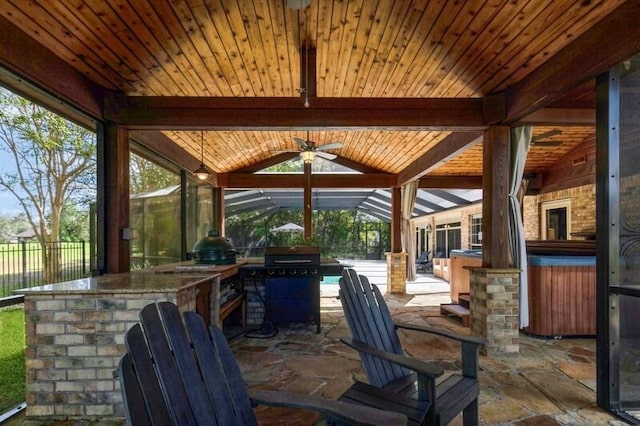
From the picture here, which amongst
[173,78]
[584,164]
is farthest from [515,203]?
[173,78]

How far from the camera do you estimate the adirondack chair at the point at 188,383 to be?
110cm

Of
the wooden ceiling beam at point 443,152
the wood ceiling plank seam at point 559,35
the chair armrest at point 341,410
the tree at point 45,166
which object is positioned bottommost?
the chair armrest at point 341,410

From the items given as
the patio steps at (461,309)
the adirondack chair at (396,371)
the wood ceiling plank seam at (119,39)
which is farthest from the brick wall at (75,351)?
the patio steps at (461,309)

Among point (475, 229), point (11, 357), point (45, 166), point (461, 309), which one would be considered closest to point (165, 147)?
point (45, 166)

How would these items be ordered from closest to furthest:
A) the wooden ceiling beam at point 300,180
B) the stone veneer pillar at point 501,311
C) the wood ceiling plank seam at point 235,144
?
the stone veneer pillar at point 501,311 → the wood ceiling plank seam at point 235,144 → the wooden ceiling beam at point 300,180

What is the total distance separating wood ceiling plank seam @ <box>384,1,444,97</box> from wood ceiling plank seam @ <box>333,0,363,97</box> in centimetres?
47

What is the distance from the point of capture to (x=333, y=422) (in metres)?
1.28

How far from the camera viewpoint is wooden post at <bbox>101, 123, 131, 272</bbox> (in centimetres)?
351

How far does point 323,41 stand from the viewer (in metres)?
3.34

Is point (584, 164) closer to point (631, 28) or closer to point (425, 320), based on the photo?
point (425, 320)

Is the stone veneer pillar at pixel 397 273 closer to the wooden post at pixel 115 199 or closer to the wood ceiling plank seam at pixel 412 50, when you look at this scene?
the wood ceiling plank seam at pixel 412 50

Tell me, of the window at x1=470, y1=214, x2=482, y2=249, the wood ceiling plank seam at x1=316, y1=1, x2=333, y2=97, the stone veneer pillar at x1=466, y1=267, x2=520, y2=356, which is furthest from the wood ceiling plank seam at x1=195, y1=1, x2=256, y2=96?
the window at x1=470, y1=214, x2=482, y2=249

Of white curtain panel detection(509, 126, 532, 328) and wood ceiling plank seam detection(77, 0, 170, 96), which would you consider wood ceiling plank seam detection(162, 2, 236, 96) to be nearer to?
wood ceiling plank seam detection(77, 0, 170, 96)

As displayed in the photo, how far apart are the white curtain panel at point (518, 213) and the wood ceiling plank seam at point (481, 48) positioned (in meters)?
0.66
